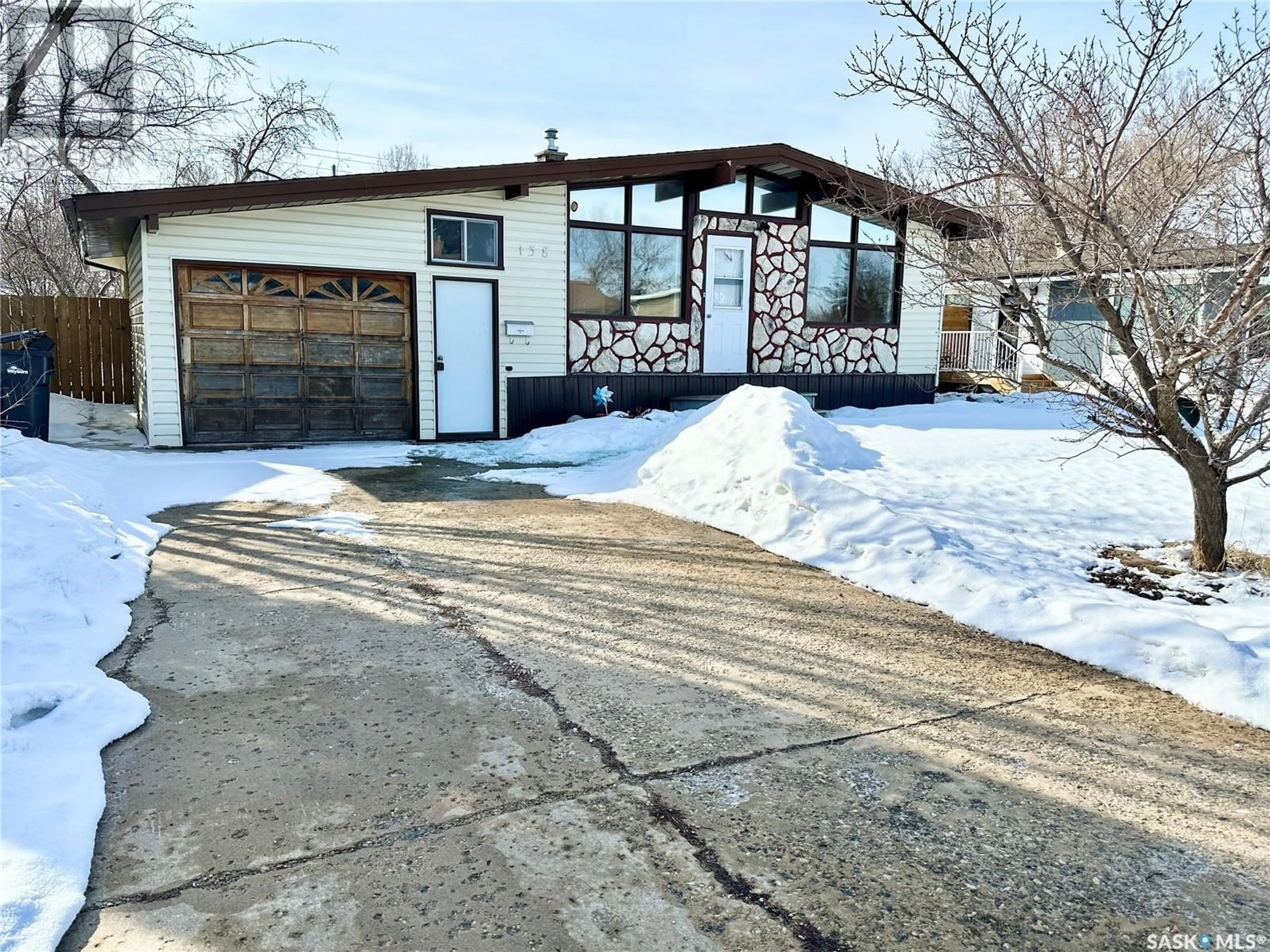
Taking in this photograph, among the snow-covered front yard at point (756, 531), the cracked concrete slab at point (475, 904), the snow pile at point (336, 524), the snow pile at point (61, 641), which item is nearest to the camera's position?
the cracked concrete slab at point (475, 904)

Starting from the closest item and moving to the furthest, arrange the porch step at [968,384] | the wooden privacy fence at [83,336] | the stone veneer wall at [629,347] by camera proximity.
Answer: the stone veneer wall at [629,347]
the wooden privacy fence at [83,336]
the porch step at [968,384]

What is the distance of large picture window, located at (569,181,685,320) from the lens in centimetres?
1170

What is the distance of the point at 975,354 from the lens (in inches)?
746

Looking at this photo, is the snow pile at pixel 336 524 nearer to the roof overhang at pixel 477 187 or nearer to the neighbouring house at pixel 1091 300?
the neighbouring house at pixel 1091 300

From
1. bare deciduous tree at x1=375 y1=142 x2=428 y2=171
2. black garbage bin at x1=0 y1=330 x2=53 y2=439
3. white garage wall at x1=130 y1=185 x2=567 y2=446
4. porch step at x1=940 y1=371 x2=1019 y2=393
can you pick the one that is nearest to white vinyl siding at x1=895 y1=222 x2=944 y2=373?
porch step at x1=940 y1=371 x2=1019 y2=393

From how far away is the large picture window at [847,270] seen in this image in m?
13.1

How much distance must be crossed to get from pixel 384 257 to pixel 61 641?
795cm

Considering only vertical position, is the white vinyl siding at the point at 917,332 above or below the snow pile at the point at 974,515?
above

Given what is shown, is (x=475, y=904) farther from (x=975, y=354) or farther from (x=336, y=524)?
(x=975, y=354)

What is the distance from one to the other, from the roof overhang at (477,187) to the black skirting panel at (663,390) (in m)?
2.55

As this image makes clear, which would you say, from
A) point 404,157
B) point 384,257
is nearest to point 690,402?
point 384,257

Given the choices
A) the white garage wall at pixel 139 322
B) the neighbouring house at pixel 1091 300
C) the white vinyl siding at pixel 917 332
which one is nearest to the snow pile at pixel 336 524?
the neighbouring house at pixel 1091 300

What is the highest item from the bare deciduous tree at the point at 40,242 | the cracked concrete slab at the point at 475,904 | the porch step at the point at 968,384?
the bare deciduous tree at the point at 40,242

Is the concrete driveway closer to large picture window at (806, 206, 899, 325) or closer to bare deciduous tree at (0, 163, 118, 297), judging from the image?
large picture window at (806, 206, 899, 325)
